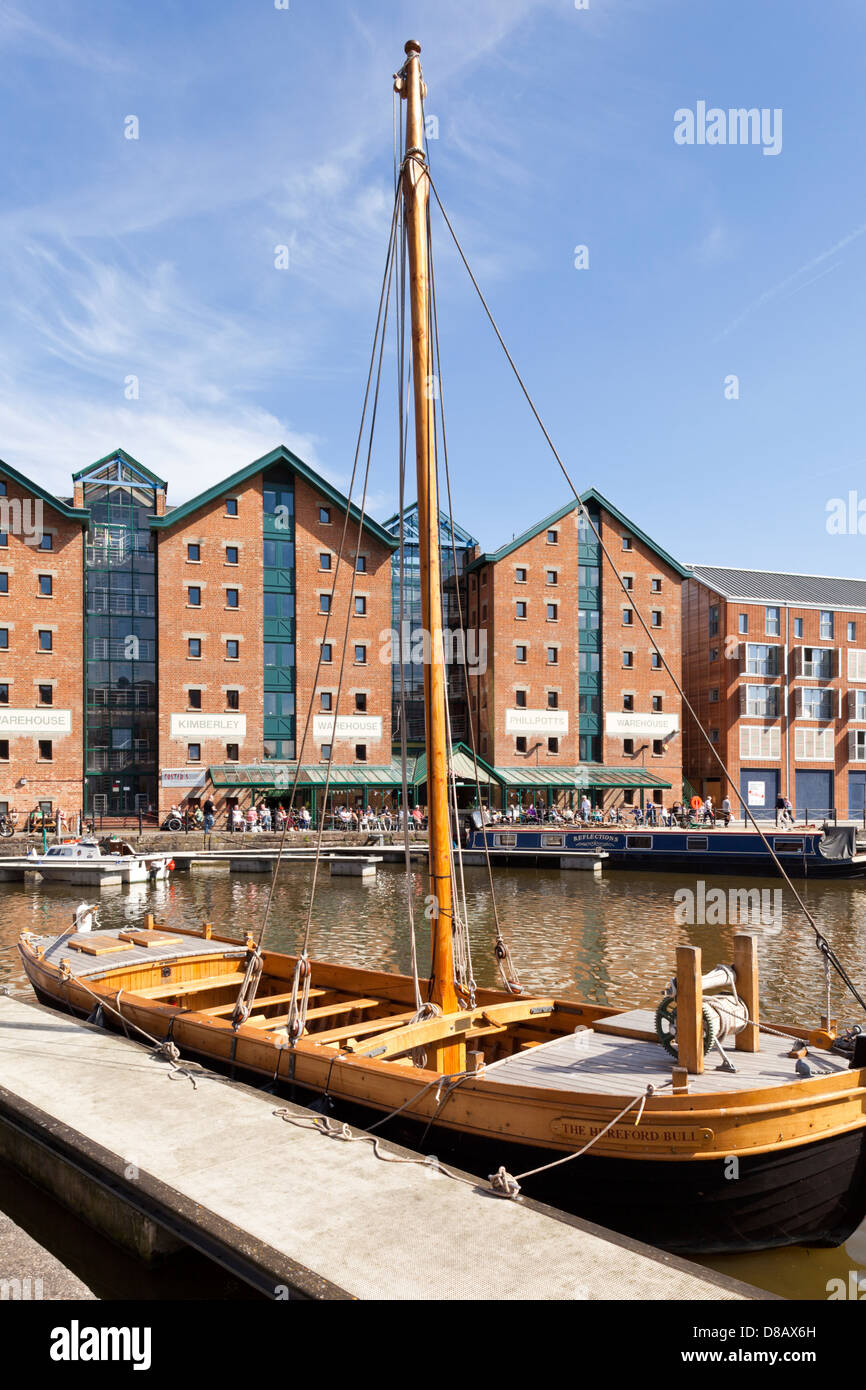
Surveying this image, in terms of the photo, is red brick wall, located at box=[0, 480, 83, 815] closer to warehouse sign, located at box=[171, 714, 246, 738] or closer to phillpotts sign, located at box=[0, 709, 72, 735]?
phillpotts sign, located at box=[0, 709, 72, 735]

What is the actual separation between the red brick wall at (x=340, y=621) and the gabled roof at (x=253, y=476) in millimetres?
507

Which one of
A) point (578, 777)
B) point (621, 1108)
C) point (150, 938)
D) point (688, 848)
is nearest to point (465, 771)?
point (578, 777)

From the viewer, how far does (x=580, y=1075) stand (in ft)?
28.7

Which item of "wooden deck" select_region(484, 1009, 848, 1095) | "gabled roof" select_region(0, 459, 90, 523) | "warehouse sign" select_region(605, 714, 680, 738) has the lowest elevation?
"wooden deck" select_region(484, 1009, 848, 1095)

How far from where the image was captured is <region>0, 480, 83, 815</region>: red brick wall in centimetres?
4984

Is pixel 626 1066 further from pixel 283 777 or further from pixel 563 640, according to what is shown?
pixel 563 640

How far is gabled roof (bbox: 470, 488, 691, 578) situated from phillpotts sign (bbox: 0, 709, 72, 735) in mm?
26905

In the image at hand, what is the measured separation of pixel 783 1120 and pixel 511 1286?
285cm

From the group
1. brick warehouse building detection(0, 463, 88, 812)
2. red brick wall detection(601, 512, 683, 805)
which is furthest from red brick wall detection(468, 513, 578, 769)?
brick warehouse building detection(0, 463, 88, 812)

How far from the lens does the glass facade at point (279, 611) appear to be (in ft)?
179

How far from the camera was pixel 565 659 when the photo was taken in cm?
6153

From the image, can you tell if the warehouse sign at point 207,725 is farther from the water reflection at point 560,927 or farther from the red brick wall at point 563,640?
the red brick wall at point 563,640

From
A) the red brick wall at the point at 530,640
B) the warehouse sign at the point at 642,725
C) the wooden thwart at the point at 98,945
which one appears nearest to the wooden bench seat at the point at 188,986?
the wooden thwart at the point at 98,945
